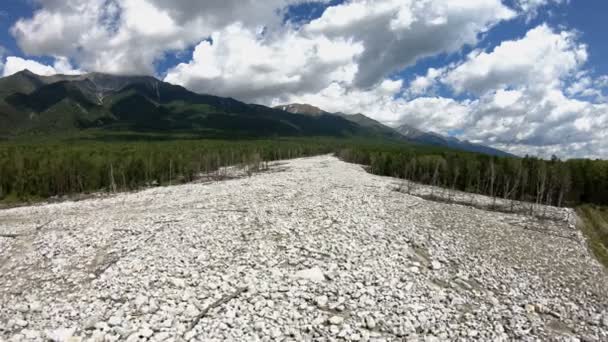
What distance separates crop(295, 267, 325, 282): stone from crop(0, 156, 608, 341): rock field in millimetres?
86

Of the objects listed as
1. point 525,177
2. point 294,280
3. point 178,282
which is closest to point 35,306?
point 178,282

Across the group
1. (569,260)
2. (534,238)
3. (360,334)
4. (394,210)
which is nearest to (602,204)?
(534,238)

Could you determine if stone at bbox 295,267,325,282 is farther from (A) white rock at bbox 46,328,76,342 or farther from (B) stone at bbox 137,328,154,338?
(A) white rock at bbox 46,328,76,342

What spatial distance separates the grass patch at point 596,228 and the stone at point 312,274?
67.9 ft

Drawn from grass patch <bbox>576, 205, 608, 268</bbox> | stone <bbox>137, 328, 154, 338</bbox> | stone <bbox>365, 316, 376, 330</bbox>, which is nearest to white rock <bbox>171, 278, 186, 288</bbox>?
stone <bbox>137, 328, 154, 338</bbox>

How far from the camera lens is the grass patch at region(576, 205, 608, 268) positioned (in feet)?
83.2

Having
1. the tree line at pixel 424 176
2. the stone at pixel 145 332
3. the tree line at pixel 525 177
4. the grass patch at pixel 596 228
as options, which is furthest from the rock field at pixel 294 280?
the tree line at pixel 424 176

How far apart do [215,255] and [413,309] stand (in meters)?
9.81

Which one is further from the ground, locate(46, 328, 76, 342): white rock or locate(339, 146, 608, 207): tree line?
locate(339, 146, 608, 207): tree line

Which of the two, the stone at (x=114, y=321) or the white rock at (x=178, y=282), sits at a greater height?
the white rock at (x=178, y=282)

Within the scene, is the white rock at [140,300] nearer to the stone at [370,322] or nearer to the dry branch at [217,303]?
the dry branch at [217,303]

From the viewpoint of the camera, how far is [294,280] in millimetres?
14461

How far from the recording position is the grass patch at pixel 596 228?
25348 mm

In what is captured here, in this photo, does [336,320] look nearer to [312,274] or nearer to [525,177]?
[312,274]
